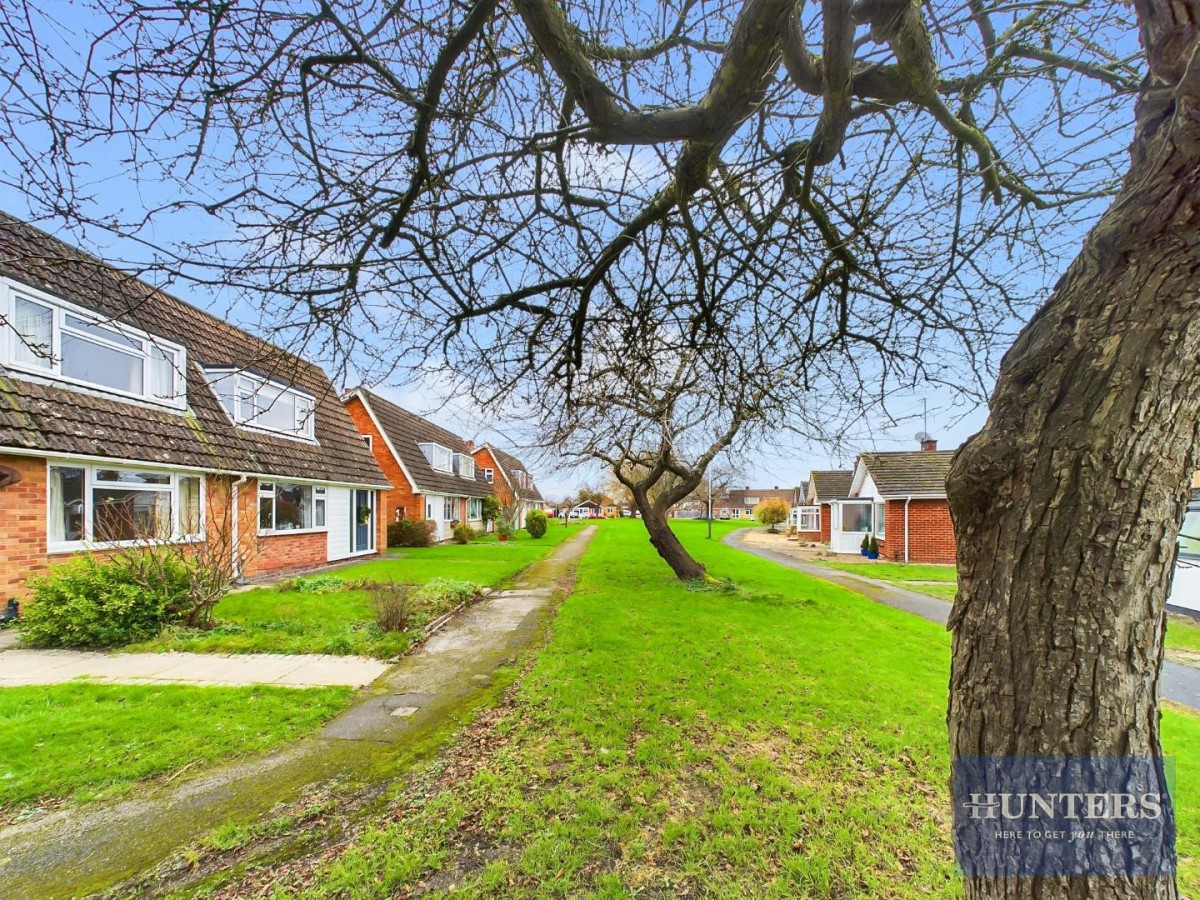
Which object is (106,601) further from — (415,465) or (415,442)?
(415,442)

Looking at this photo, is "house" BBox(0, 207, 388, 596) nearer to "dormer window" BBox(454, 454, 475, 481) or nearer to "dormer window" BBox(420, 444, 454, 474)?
"dormer window" BBox(420, 444, 454, 474)

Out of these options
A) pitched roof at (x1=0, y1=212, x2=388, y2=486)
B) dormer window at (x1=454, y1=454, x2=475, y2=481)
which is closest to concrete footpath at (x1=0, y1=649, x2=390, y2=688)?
pitched roof at (x1=0, y1=212, x2=388, y2=486)

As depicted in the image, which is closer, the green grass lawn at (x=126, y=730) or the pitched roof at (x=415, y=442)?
the green grass lawn at (x=126, y=730)

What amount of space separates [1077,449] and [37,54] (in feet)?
14.7

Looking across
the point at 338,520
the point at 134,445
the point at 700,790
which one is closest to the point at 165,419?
the point at 134,445

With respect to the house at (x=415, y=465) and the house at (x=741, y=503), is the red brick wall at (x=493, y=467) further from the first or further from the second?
Result: the house at (x=741, y=503)

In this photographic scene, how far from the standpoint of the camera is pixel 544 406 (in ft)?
15.6

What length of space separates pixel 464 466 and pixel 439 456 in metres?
4.40

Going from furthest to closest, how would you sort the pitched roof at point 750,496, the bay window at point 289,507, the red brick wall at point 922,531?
the pitched roof at point 750,496 → the red brick wall at point 922,531 → the bay window at point 289,507

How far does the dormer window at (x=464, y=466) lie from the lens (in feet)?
99.0

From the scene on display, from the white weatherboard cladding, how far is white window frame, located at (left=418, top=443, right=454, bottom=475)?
9107mm

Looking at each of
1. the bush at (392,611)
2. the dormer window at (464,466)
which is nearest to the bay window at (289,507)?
the bush at (392,611)

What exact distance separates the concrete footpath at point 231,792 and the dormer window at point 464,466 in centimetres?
2393

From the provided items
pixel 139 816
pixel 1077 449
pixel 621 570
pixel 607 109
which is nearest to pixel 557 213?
pixel 607 109
